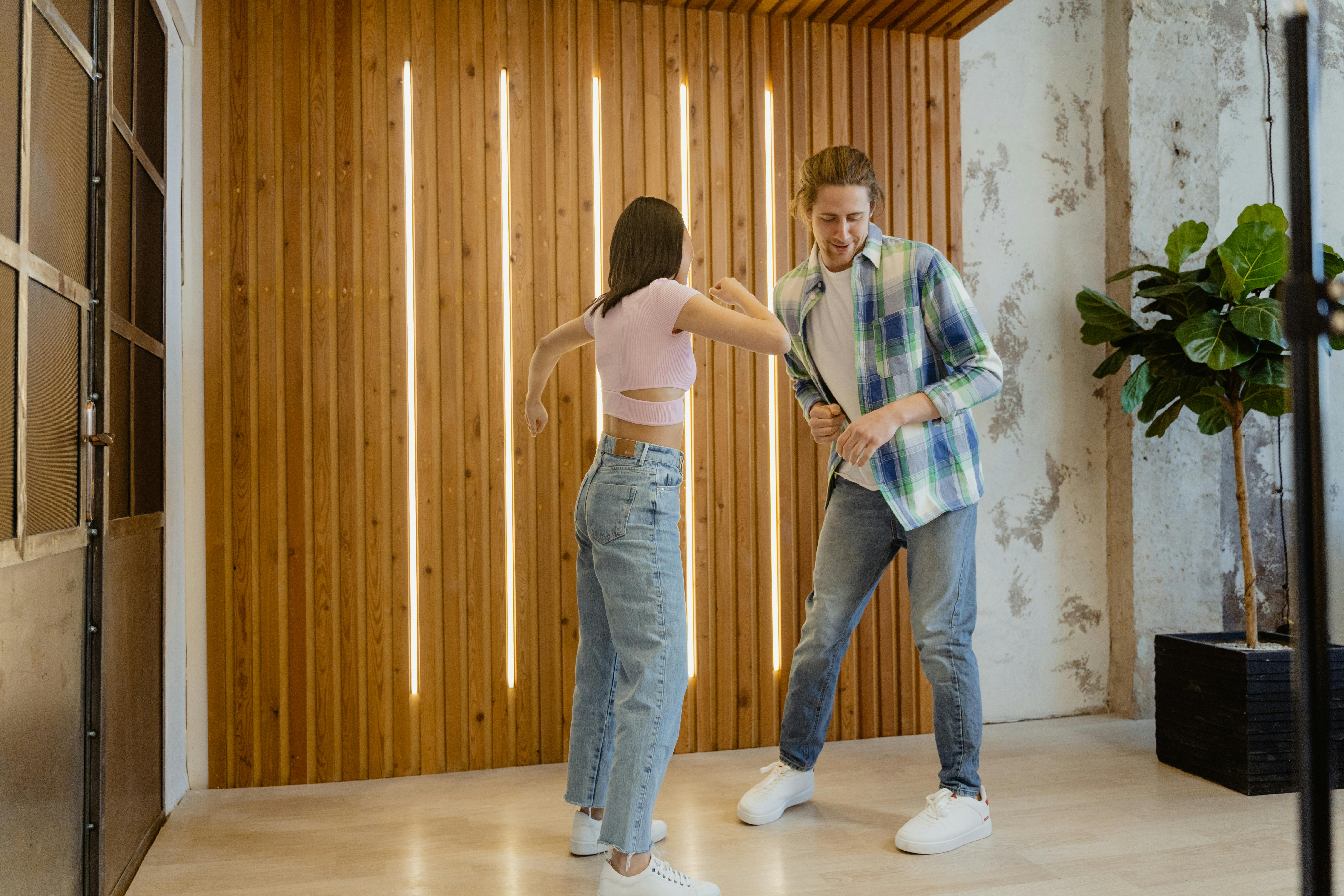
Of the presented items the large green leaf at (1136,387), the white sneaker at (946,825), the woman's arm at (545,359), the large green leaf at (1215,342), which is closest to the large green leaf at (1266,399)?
the large green leaf at (1215,342)

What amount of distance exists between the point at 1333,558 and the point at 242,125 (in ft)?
14.8

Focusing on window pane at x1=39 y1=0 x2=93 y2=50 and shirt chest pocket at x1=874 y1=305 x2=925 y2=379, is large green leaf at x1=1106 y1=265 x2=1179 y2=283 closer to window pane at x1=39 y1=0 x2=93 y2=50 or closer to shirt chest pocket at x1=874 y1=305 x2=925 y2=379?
shirt chest pocket at x1=874 y1=305 x2=925 y2=379

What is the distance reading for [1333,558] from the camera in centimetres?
384

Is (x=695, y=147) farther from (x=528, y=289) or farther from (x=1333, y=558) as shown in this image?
(x=1333, y=558)

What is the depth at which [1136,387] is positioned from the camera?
3230 mm

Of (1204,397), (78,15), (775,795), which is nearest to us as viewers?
(78,15)

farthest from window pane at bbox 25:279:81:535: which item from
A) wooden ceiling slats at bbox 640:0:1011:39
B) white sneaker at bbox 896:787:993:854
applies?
wooden ceiling slats at bbox 640:0:1011:39

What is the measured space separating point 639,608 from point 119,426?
→ 1.29 metres

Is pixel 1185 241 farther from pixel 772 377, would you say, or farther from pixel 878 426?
pixel 878 426

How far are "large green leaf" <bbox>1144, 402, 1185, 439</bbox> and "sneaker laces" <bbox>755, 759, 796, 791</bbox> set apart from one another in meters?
1.81

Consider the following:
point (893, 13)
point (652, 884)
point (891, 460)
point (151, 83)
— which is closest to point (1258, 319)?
point (891, 460)

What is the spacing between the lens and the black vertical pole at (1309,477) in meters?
0.85

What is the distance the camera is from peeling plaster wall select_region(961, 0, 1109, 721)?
3602mm

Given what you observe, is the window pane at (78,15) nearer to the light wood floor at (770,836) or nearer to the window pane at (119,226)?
the window pane at (119,226)
